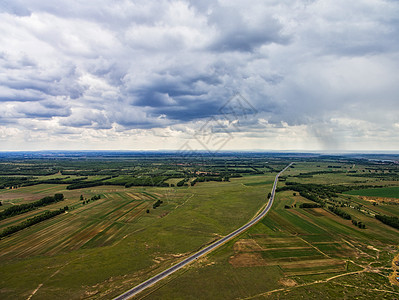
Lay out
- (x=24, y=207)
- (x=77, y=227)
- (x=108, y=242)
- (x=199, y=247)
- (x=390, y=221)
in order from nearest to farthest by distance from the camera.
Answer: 1. (x=199, y=247)
2. (x=108, y=242)
3. (x=77, y=227)
4. (x=390, y=221)
5. (x=24, y=207)

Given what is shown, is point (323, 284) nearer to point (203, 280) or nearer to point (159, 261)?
point (203, 280)

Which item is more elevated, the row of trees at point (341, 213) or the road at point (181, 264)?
the row of trees at point (341, 213)

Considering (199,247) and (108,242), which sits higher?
(199,247)

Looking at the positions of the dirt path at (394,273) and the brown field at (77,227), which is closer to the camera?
the dirt path at (394,273)

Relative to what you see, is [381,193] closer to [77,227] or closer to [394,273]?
[394,273]

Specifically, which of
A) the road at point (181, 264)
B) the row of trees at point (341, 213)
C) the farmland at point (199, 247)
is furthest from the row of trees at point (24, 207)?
the row of trees at point (341, 213)

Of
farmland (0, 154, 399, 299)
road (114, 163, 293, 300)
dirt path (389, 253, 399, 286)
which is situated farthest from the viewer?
dirt path (389, 253, 399, 286)

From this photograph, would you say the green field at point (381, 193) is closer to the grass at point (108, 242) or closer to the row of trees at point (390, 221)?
the row of trees at point (390, 221)

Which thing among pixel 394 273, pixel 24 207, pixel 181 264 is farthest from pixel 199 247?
pixel 24 207

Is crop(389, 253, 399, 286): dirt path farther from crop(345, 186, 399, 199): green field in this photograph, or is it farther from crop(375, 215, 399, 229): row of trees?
crop(345, 186, 399, 199): green field

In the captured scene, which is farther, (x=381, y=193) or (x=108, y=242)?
(x=381, y=193)

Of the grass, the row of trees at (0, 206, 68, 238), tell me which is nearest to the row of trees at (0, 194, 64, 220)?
the grass
